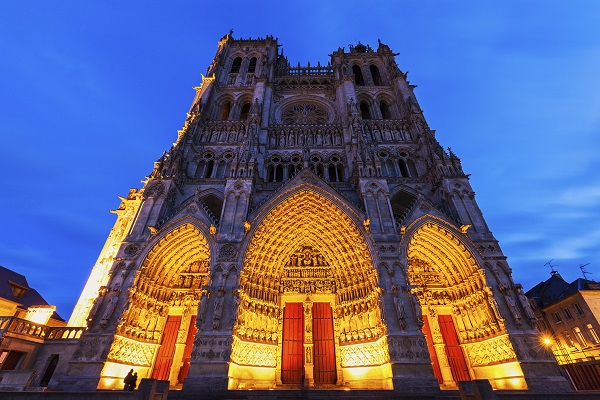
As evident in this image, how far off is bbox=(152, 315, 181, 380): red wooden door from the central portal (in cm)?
590

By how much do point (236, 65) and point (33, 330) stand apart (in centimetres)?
2773

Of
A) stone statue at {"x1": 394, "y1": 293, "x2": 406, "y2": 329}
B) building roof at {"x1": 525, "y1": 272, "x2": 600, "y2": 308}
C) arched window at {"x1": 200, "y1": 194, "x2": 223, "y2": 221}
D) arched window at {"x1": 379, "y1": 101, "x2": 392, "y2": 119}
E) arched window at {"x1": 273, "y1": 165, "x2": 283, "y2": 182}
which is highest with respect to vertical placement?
arched window at {"x1": 379, "y1": 101, "x2": 392, "y2": 119}

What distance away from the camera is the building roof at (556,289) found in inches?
851

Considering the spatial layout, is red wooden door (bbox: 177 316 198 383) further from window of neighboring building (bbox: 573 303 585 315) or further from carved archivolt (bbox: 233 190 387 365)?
window of neighboring building (bbox: 573 303 585 315)

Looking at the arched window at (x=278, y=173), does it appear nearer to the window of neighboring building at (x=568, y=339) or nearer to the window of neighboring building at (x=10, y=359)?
the window of neighboring building at (x=10, y=359)

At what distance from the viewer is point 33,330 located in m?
13.5

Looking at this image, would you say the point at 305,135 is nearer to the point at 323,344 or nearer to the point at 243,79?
the point at 243,79

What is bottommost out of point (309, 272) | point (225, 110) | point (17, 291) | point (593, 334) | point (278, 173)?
point (593, 334)

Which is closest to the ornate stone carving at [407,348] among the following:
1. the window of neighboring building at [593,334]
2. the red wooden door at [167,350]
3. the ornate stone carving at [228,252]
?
the ornate stone carving at [228,252]

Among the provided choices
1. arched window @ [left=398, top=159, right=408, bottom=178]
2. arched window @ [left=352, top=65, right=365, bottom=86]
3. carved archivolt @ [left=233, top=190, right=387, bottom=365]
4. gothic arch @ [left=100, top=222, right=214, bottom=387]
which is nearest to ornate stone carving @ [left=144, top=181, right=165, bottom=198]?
gothic arch @ [left=100, top=222, right=214, bottom=387]

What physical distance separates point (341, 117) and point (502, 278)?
1628cm

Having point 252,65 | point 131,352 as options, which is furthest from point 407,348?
point 252,65

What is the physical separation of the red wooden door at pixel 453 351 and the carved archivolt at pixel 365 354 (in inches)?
175

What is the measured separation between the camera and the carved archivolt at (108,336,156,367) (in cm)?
1310
